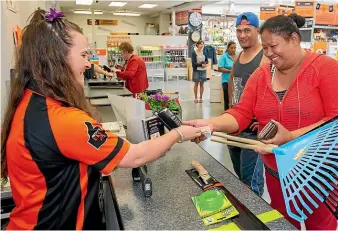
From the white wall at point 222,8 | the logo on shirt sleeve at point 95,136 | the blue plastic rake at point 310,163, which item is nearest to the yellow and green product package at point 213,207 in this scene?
the blue plastic rake at point 310,163

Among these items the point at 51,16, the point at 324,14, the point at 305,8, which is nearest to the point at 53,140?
the point at 51,16

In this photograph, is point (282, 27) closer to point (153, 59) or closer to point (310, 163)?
point (310, 163)

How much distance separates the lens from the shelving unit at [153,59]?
36.9 feet

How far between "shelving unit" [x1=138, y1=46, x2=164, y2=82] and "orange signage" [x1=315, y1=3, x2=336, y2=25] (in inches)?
282

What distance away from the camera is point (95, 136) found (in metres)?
0.94

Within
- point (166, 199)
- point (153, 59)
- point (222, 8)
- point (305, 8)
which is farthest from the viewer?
point (222, 8)

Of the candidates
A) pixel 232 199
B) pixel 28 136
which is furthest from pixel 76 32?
pixel 232 199

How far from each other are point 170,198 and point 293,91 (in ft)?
2.51

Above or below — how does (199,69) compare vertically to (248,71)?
below

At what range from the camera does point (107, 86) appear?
4.01 meters

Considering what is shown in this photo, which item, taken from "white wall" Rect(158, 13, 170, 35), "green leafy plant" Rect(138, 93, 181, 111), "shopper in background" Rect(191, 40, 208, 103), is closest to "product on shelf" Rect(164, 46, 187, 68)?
"white wall" Rect(158, 13, 170, 35)

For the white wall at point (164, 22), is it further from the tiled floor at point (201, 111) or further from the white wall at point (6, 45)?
the white wall at point (6, 45)

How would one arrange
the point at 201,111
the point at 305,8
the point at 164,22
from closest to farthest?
the point at 305,8 < the point at 201,111 < the point at 164,22

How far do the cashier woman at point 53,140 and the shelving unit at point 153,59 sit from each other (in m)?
10.4
